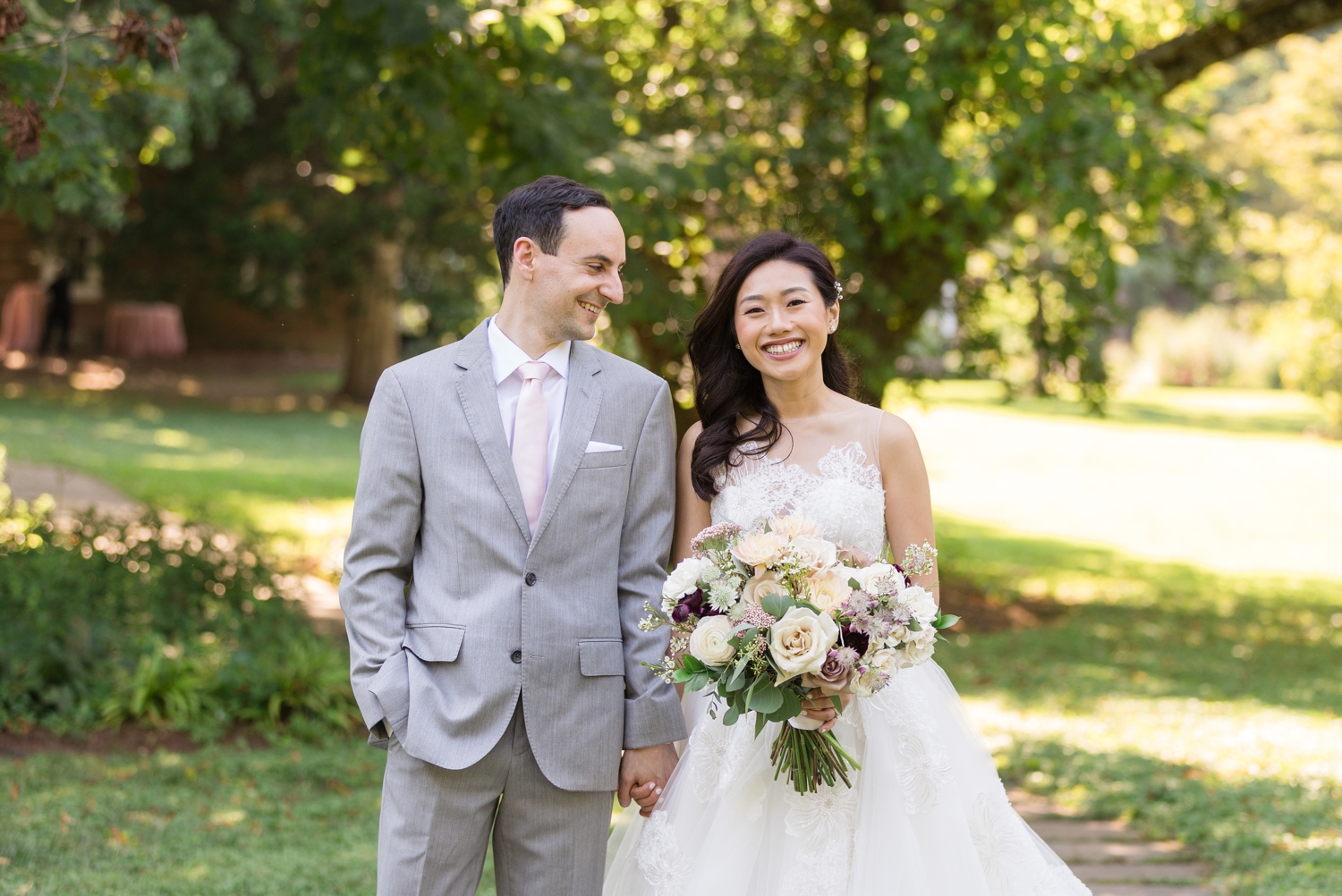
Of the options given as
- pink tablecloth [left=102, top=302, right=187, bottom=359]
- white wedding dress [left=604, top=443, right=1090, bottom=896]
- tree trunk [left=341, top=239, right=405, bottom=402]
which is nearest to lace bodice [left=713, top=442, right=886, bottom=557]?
white wedding dress [left=604, top=443, right=1090, bottom=896]

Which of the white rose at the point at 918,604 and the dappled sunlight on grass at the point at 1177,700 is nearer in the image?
the white rose at the point at 918,604

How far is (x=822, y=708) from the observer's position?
2818mm

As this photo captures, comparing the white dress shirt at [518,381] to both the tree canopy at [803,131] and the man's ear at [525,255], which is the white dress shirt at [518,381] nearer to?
the man's ear at [525,255]

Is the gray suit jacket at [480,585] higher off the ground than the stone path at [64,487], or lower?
higher

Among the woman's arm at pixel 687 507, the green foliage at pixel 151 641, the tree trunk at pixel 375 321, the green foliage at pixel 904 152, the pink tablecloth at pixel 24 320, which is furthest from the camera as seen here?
the pink tablecloth at pixel 24 320

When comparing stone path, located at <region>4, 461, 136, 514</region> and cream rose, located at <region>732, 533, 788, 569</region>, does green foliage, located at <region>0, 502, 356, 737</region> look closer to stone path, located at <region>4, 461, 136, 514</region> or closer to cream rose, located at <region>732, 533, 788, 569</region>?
stone path, located at <region>4, 461, 136, 514</region>

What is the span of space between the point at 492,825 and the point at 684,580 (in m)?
0.80

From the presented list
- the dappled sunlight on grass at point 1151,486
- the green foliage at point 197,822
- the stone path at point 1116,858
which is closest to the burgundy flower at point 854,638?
the stone path at point 1116,858

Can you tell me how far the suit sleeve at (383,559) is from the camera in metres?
2.77

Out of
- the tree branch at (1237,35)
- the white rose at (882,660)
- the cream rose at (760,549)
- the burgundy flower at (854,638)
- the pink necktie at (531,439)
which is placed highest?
the tree branch at (1237,35)

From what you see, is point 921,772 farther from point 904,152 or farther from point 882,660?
point 904,152

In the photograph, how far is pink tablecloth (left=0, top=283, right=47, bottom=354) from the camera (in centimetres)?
2320

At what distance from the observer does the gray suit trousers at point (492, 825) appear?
285 cm

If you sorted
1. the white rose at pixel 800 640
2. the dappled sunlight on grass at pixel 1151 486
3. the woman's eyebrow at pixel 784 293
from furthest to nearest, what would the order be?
the dappled sunlight on grass at pixel 1151 486 → the woman's eyebrow at pixel 784 293 → the white rose at pixel 800 640
